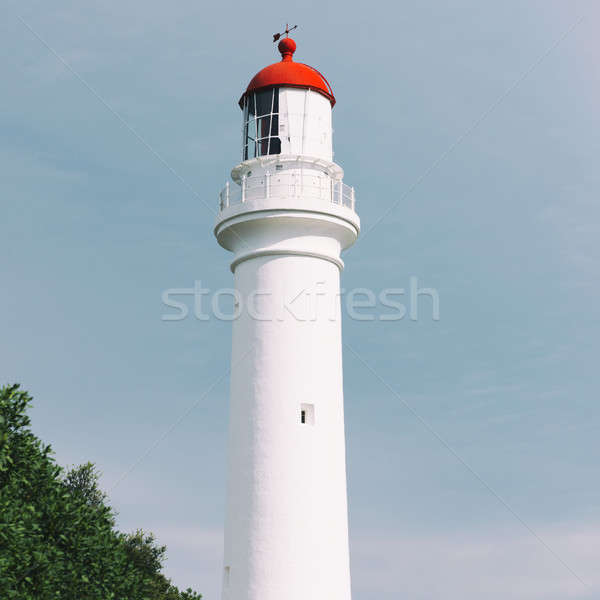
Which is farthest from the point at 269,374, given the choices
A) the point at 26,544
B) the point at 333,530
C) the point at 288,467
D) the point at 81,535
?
the point at 26,544

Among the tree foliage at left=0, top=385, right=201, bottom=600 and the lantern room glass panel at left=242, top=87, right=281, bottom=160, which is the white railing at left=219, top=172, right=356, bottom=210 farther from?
the tree foliage at left=0, top=385, right=201, bottom=600

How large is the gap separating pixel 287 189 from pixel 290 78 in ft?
13.4

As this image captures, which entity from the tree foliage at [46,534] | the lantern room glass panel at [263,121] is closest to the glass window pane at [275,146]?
the lantern room glass panel at [263,121]

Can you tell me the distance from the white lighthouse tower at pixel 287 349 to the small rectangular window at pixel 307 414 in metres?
A: 0.03

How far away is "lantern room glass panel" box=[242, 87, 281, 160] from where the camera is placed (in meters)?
31.7

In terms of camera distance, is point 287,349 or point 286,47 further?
point 286,47

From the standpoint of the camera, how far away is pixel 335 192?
1248 inches

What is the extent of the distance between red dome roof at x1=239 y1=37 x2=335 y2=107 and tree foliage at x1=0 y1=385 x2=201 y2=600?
48.4ft

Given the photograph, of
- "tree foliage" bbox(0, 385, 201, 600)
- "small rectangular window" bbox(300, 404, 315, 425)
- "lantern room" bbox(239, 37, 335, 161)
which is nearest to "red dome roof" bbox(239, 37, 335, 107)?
"lantern room" bbox(239, 37, 335, 161)

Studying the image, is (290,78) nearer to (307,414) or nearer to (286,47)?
(286,47)

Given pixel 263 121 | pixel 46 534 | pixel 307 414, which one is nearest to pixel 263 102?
pixel 263 121

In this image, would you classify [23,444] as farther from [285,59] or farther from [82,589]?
[285,59]

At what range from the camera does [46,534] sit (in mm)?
21719

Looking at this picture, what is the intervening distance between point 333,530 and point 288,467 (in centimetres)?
236
